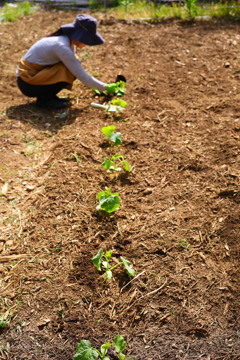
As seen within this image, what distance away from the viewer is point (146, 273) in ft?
8.00

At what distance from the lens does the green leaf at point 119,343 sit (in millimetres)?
2008

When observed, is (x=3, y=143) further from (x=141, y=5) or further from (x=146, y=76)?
(x=141, y=5)

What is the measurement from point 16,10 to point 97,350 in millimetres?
7164

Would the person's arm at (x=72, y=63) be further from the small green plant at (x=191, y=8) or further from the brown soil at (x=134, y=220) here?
the small green plant at (x=191, y=8)

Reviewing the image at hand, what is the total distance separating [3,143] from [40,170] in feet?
1.94

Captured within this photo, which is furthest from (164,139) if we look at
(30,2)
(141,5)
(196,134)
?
(30,2)

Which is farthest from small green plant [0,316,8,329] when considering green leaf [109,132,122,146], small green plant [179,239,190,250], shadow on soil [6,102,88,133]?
shadow on soil [6,102,88,133]

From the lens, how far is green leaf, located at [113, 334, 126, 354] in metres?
2.01

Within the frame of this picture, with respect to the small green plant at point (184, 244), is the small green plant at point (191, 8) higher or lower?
higher

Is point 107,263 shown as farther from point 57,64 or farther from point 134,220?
point 57,64

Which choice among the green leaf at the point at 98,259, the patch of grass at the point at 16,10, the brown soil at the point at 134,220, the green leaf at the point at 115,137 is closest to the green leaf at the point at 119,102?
the brown soil at the point at 134,220

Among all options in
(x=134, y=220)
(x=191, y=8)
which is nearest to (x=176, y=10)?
(x=191, y=8)

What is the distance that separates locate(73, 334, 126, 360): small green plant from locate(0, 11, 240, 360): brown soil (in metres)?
0.11

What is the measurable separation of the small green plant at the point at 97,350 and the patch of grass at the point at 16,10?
6.70 meters
